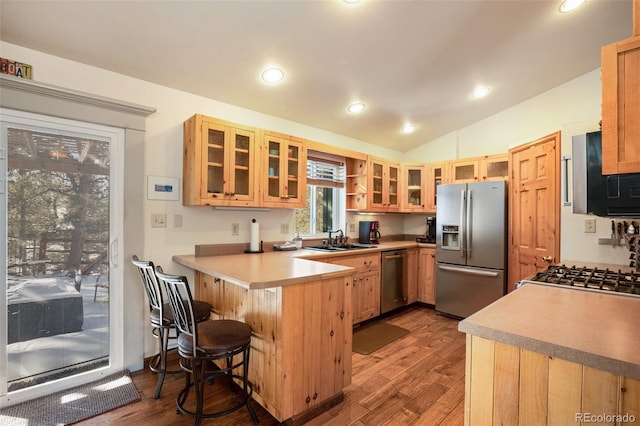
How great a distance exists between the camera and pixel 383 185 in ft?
14.4

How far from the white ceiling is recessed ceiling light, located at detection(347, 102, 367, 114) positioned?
9 cm

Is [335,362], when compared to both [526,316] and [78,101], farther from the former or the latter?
[78,101]

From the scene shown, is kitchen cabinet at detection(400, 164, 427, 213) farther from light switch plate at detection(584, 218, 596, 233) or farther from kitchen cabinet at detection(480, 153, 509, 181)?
light switch plate at detection(584, 218, 596, 233)

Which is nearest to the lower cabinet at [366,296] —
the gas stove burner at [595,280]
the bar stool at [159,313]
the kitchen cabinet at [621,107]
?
the bar stool at [159,313]

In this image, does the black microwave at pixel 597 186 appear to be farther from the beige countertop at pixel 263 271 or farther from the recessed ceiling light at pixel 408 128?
→ the recessed ceiling light at pixel 408 128

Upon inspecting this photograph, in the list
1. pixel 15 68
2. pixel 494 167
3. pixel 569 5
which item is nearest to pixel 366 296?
pixel 494 167

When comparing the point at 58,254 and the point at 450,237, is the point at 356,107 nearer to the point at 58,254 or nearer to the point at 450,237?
the point at 450,237

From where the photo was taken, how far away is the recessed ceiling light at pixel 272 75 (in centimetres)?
262

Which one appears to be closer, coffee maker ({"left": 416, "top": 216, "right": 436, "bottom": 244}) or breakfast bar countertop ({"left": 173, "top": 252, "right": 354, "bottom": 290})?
breakfast bar countertop ({"left": 173, "top": 252, "right": 354, "bottom": 290})

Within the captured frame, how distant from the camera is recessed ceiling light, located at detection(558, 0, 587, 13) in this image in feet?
7.38

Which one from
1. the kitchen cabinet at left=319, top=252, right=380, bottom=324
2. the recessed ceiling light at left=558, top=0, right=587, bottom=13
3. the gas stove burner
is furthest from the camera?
the kitchen cabinet at left=319, top=252, right=380, bottom=324

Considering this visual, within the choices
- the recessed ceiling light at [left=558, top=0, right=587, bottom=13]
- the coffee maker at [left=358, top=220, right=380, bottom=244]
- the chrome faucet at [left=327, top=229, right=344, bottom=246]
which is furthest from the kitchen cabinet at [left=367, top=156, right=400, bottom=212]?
the recessed ceiling light at [left=558, top=0, right=587, bottom=13]

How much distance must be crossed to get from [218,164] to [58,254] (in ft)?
4.45

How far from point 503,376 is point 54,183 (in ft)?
9.72
